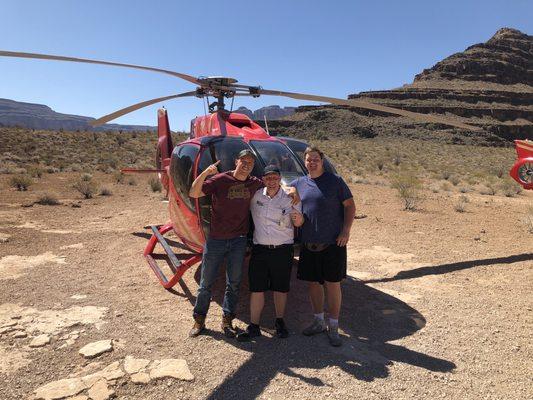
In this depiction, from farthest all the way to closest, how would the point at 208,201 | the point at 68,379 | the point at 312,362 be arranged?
the point at 208,201, the point at 312,362, the point at 68,379

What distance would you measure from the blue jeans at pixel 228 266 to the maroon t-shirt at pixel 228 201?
12 cm

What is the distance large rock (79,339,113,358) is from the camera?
13.5 ft

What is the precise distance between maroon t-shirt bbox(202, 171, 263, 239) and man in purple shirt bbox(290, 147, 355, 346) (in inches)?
23.9

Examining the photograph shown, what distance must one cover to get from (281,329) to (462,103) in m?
86.9

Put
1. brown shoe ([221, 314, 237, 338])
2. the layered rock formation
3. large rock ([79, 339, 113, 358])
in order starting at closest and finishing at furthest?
large rock ([79, 339, 113, 358]) < brown shoe ([221, 314, 237, 338]) < the layered rock formation

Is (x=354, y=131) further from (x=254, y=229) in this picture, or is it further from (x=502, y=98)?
(x=254, y=229)

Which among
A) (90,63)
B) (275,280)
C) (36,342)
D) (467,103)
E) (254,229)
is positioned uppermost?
(467,103)

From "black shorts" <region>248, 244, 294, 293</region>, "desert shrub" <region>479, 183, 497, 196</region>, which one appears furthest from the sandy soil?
"desert shrub" <region>479, 183, 497, 196</region>

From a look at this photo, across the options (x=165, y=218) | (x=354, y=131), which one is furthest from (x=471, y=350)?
(x=354, y=131)

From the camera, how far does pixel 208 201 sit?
16.6 feet

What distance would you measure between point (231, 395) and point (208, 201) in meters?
2.32

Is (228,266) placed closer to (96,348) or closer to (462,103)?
(96,348)

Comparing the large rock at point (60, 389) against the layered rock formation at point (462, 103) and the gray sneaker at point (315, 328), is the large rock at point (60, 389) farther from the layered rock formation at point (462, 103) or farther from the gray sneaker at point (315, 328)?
the layered rock formation at point (462, 103)

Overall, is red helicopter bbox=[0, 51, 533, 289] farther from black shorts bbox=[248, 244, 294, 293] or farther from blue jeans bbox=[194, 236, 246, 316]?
black shorts bbox=[248, 244, 294, 293]
